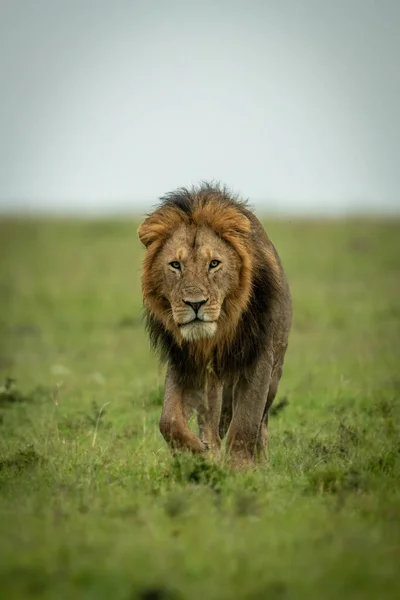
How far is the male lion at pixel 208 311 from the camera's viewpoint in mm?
7023

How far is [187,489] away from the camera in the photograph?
6207mm

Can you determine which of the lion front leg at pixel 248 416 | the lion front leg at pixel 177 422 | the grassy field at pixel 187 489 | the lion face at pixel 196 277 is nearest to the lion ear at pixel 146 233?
the lion face at pixel 196 277

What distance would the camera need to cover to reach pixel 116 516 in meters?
5.55

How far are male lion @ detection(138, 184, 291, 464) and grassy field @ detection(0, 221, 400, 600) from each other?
0.33 metres

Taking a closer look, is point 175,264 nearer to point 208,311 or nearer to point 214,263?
point 214,263

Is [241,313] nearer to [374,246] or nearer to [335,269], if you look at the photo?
[335,269]

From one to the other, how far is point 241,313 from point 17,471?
5.28 ft

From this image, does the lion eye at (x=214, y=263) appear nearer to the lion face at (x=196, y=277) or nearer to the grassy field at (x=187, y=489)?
the lion face at (x=196, y=277)

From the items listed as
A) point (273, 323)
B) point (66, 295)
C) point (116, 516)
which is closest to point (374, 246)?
point (66, 295)

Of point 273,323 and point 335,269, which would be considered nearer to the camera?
point 273,323

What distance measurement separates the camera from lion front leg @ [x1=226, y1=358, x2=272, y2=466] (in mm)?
7160

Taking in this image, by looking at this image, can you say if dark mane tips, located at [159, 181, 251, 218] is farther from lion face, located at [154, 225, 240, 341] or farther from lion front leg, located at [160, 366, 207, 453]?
lion front leg, located at [160, 366, 207, 453]

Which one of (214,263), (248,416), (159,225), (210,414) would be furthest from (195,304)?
(210,414)

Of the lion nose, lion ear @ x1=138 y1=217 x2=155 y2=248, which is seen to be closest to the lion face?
the lion nose
